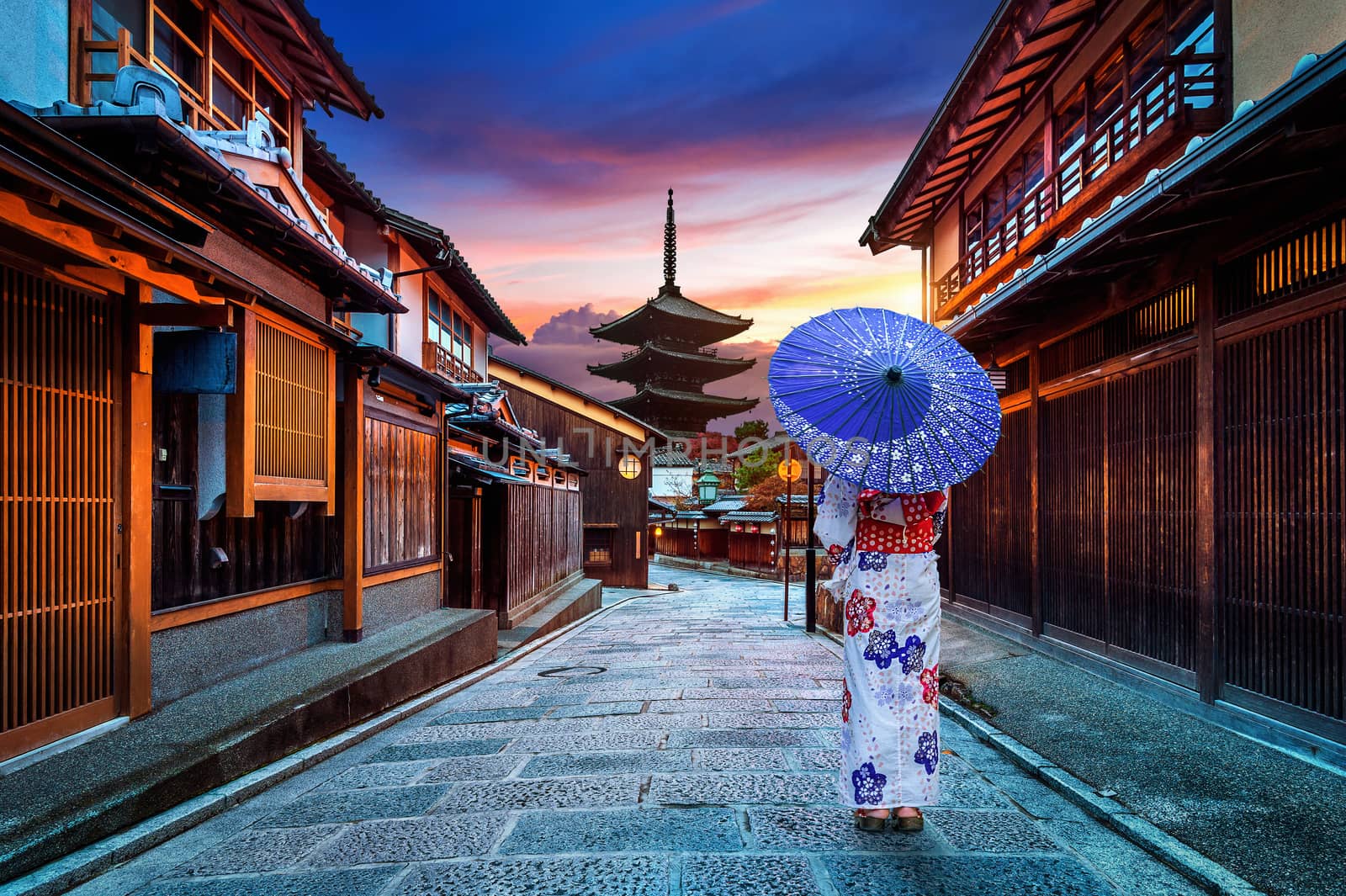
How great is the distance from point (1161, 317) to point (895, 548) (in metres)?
4.70

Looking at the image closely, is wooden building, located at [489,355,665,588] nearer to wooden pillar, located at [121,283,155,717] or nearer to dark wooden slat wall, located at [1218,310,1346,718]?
wooden pillar, located at [121,283,155,717]

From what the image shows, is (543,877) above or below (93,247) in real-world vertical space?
below

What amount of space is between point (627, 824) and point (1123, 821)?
2.56 metres

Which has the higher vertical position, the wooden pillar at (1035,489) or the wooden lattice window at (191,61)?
the wooden lattice window at (191,61)

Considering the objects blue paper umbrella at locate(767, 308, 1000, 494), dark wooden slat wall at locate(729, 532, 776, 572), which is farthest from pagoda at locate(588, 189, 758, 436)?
blue paper umbrella at locate(767, 308, 1000, 494)

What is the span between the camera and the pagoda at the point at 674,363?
4891cm

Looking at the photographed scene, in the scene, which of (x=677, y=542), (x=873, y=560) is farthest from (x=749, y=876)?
(x=677, y=542)

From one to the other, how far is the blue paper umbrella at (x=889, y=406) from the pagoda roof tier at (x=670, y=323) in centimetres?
4369

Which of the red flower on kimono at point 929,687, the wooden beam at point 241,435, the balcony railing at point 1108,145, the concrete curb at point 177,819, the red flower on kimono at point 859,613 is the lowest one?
the concrete curb at point 177,819

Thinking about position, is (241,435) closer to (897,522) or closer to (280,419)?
(280,419)

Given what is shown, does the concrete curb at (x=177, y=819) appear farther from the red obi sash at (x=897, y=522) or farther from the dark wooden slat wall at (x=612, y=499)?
the dark wooden slat wall at (x=612, y=499)

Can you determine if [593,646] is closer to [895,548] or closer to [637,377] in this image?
[895,548]

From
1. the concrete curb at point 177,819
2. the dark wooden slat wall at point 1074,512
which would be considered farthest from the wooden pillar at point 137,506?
the dark wooden slat wall at point 1074,512

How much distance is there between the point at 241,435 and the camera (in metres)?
6.32
